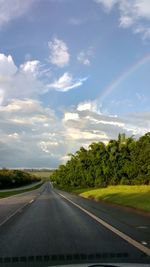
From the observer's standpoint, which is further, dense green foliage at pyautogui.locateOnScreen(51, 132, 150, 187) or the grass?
dense green foliage at pyautogui.locateOnScreen(51, 132, 150, 187)

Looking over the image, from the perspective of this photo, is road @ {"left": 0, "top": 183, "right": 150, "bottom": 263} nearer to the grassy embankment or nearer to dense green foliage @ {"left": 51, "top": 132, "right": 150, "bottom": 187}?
the grassy embankment

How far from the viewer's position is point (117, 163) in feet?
307

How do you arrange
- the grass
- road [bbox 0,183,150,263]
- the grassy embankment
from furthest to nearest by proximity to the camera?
the grassy embankment → the grass → road [bbox 0,183,150,263]

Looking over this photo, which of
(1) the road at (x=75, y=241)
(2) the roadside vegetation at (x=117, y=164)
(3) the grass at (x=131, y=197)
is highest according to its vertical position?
(2) the roadside vegetation at (x=117, y=164)

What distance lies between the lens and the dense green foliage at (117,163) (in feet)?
279

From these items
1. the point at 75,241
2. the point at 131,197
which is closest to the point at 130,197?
the point at 131,197

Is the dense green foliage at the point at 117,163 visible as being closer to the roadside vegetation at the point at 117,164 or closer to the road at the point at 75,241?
the roadside vegetation at the point at 117,164

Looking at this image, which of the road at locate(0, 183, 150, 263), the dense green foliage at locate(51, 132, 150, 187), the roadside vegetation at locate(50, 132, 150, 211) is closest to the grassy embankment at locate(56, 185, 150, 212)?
the road at locate(0, 183, 150, 263)

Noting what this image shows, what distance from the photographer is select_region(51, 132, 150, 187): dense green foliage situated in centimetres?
8494

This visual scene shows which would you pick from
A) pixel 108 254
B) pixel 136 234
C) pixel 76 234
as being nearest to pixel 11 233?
pixel 76 234

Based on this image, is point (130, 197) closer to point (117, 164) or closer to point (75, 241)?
point (75, 241)

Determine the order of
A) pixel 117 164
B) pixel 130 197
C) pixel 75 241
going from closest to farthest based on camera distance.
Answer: pixel 75 241
pixel 130 197
pixel 117 164

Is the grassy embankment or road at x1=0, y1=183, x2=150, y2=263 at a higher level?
the grassy embankment

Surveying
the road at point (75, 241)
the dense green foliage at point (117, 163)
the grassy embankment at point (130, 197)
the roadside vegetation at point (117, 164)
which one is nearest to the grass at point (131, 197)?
the grassy embankment at point (130, 197)
